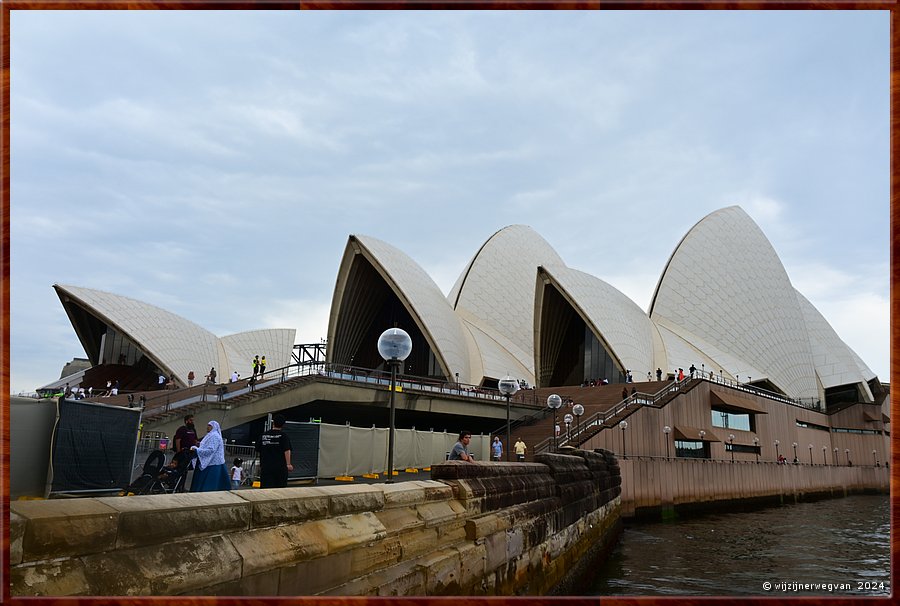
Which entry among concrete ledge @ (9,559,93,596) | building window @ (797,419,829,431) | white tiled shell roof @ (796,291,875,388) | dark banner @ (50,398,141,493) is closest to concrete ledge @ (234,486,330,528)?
concrete ledge @ (9,559,93,596)

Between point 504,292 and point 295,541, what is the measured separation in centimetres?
4669

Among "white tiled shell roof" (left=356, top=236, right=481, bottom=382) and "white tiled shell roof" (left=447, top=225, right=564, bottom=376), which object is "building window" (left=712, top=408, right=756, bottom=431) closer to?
"white tiled shell roof" (left=356, top=236, right=481, bottom=382)

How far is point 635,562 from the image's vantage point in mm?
14266

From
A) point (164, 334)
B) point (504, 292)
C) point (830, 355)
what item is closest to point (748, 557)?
point (504, 292)

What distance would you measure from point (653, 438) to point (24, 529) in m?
24.3

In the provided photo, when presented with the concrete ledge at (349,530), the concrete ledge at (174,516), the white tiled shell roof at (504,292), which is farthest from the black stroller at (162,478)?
the white tiled shell roof at (504,292)

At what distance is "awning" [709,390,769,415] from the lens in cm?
3073

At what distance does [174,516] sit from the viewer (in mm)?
3266

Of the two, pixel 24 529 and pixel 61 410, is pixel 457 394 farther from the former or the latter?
pixel 24 529

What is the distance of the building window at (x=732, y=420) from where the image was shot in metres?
31.4

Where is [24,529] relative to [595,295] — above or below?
below

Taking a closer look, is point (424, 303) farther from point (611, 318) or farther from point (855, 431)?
point (855, 431)

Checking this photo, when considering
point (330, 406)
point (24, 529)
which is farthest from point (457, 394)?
point (24, 529)

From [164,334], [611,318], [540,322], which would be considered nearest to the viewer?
[611,318]
